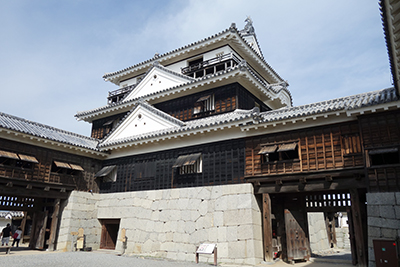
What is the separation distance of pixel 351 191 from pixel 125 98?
1817 centimetres

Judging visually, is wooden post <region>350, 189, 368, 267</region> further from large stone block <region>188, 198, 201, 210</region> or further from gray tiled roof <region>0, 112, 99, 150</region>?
gray tiled roof <region>0, 112, 99, 150</region>

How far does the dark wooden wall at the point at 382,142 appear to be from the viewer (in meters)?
11.7

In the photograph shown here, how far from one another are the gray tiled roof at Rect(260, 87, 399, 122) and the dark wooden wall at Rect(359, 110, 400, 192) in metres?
0.64

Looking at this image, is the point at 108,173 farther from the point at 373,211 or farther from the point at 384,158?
the point at 384,158

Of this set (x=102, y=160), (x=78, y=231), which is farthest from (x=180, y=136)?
(x=78, y=231)

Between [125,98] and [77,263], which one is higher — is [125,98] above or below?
above

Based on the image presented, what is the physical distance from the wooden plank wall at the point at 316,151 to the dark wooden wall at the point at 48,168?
11494 millimetres

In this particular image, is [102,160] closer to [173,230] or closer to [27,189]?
[27,189]

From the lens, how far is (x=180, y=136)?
57.7 ft

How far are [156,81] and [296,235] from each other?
14.8 m

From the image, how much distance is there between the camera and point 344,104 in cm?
1350

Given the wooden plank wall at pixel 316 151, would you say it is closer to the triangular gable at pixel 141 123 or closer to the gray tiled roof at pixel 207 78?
the gray tiled roof at pixel 207 78

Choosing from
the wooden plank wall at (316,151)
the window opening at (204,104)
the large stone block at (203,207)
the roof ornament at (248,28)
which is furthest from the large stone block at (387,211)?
the roof ornament at (248,28)

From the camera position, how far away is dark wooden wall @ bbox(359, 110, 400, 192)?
11.7 metres
